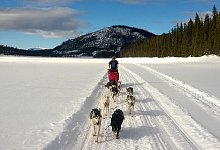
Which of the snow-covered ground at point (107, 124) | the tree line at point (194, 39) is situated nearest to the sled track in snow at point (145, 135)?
the snow-covered ground at point (107, 124)

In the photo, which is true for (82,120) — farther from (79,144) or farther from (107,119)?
(79,144)

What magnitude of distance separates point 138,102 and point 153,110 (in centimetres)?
206

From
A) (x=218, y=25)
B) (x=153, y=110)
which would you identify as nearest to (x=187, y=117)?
(x=153, y=110)

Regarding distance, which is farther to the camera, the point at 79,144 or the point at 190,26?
the point at 190,26

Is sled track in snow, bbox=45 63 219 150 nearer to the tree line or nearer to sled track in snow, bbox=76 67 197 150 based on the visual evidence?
sled track in snow, bbox=76 67 197 150

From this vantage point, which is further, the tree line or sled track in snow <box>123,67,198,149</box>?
the tree line

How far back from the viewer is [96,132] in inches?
372

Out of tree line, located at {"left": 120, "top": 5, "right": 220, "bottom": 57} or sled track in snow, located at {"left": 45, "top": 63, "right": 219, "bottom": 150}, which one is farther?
tree line, located at {"left": 120, "top": 5, "right": 220, "bottom": 57}

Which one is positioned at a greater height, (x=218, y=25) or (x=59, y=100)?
(x=218, y=25)

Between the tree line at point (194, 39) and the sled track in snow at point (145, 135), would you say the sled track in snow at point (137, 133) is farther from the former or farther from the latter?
the tree line at point (194, 39)

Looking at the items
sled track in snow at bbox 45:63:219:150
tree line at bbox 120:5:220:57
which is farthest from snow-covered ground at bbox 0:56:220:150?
tree line at bbox 120:5:220:57

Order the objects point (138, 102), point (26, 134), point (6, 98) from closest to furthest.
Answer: point (26, 134)
point (138, 102)
point (6, 98)

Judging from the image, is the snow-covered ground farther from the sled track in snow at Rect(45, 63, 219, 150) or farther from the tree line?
the tree line

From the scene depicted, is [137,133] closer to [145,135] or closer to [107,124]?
[145,135]
